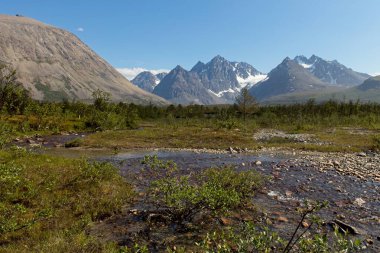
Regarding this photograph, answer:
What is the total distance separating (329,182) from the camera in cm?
1986

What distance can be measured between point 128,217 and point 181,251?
5408 mm

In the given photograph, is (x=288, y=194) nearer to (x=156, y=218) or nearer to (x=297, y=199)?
(x=297, y=199)

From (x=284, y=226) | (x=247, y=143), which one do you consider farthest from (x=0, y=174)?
(x=247, y=143)

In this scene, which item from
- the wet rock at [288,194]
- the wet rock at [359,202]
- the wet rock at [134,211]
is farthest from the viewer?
the wet rock at [288,194]

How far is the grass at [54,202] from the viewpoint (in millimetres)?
10078

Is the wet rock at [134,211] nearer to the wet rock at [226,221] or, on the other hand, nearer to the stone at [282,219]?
the wet rock at [226,221]

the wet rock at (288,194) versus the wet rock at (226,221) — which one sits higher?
the wet rock at (226,221)

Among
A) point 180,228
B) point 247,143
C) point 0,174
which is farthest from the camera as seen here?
point 247,143

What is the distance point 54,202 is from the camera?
565 inches

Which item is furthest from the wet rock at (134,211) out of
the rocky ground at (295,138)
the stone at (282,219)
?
the rocky ground at (295,138)

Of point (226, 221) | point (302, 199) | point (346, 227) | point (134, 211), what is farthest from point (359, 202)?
point (134, 211)

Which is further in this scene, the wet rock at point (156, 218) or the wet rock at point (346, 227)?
the wet rock at point (156, 218)

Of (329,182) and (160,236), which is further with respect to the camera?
(329,182)

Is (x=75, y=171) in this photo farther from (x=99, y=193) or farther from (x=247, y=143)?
(x=247, y=143)
